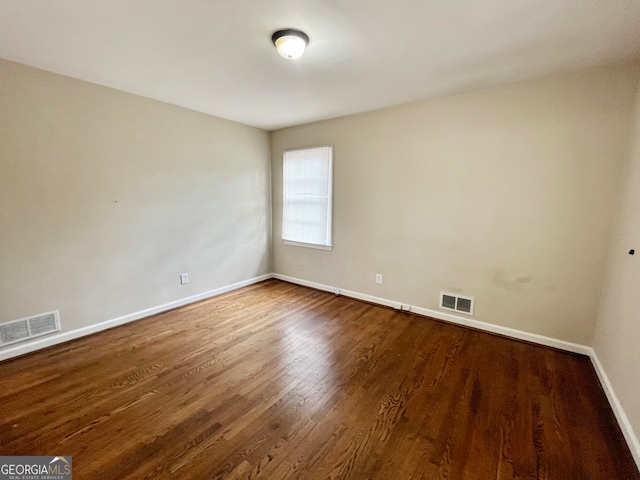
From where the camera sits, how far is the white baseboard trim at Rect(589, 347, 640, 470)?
1427 mm

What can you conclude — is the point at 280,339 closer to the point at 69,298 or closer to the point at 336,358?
the point at 336,358

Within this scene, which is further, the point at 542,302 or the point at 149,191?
the point at 149,191

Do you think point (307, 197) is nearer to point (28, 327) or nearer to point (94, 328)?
point (94, 328)

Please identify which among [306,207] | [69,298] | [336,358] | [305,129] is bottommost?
[336,358]

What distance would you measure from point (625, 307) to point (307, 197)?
3.37 m

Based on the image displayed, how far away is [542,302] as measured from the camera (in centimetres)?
252

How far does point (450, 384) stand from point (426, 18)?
2.46m

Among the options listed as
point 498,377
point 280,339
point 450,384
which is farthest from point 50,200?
point 498,377

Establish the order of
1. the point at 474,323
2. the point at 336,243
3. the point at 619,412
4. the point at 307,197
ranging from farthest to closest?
the point at 307,197, the point at 336,243, the point at 474,323, the point at 619,412

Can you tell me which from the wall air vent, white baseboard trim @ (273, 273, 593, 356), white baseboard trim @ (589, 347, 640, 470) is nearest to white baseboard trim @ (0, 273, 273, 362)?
white baseboard trim @ (273, 273, 593, 356)

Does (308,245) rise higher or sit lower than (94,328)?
higher

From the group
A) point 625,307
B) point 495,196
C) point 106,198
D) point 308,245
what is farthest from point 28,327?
point 625,307

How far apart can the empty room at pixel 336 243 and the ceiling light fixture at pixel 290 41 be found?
0.01 metres

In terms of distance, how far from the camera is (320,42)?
1.88 metres
